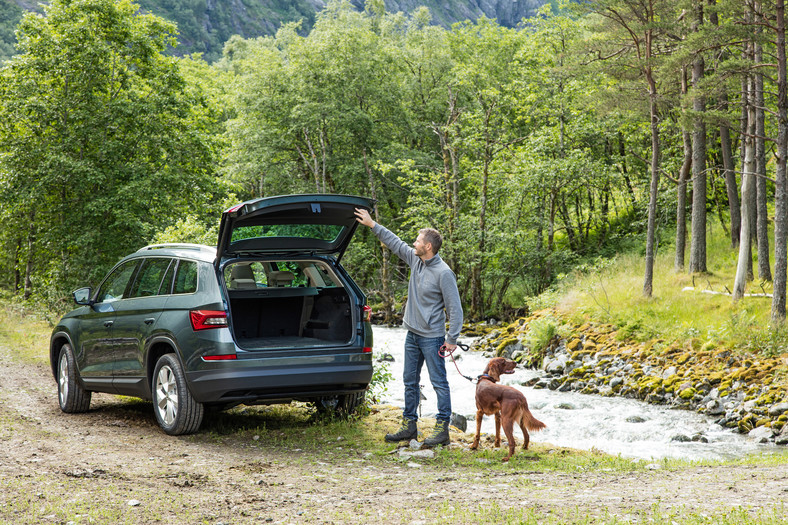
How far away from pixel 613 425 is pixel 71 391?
7.76m

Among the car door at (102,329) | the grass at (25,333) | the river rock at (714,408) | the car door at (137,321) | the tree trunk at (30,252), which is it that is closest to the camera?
the car door at (137,321)

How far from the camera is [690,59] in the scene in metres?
15.6

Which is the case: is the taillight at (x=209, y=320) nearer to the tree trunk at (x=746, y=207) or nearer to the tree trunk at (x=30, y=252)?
the tree trunk at (x=746, y=207)

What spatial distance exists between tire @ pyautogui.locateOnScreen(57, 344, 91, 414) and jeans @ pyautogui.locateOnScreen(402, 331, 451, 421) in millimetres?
3890

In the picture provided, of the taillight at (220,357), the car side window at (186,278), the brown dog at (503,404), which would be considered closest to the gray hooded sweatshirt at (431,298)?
the brown dog at (503,404)

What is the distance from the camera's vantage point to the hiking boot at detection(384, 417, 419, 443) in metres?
6.51

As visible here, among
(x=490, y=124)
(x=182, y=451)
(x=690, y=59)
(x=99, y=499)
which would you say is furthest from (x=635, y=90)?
(x=99, y=499)

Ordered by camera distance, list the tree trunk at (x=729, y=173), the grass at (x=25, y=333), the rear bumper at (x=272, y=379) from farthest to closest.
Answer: the tree trunk at (x=729, y=173), the grass at (x=25, y=333), the rear bumper at (x=272, y=379)

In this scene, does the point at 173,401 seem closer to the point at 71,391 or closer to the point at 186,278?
the point at 186,278

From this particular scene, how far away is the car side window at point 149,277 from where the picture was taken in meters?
7.00

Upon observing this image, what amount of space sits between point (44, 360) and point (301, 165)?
72.0 ft

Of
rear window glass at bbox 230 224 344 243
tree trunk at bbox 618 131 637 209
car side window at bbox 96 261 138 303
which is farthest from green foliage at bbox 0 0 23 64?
rear window glass at bbox 230 224 344 243

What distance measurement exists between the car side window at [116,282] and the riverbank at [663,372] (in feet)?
25.4

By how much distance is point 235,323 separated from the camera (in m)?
7.16
